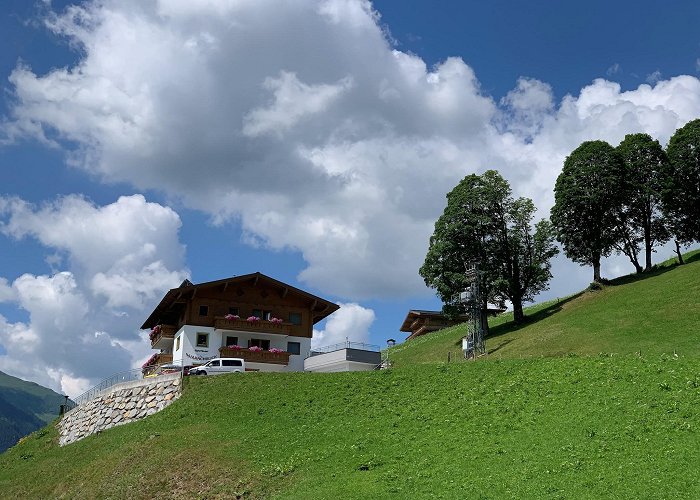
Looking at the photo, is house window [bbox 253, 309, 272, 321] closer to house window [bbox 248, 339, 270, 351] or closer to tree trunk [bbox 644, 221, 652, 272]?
house window [bbox 248, 339, 270, 351]

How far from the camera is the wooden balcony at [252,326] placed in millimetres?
58125

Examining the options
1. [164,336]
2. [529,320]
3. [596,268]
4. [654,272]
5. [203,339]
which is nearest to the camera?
[203,339]

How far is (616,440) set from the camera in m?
23.1

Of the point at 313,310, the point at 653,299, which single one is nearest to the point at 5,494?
the point at 313,310

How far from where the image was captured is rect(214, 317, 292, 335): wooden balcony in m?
58.1

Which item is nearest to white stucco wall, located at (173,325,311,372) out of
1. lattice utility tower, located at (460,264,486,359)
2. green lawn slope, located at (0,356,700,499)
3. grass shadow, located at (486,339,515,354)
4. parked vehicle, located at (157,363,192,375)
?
parked vehicle, located at (157,363,192,375)

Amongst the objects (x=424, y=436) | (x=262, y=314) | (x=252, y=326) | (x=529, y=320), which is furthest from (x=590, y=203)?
(x=424, y=436)

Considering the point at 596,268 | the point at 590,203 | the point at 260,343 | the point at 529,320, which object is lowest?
the point at 260,343

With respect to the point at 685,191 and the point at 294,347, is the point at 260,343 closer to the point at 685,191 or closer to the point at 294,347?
the point at 294,347

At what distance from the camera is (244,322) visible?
192 feet

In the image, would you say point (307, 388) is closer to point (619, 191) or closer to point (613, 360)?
point (613, 360)

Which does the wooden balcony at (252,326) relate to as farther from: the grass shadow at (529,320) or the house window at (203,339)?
the grass shadow at (529,320)

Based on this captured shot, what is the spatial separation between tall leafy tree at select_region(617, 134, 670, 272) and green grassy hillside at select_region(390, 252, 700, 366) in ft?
13.4

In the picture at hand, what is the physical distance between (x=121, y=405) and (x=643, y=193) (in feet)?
188
